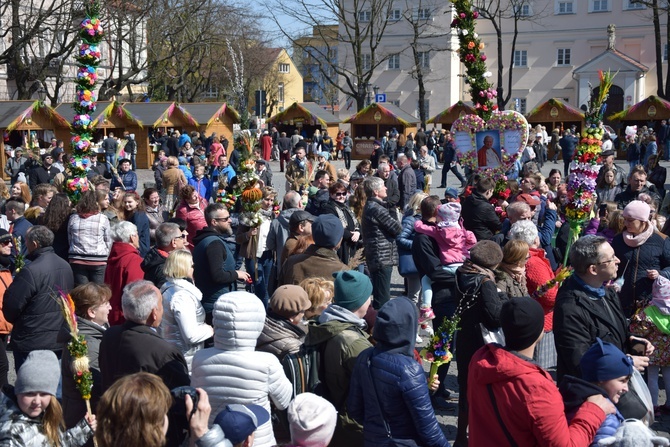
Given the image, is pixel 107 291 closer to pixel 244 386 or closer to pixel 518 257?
pixel 244 386

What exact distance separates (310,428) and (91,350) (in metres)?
2.19

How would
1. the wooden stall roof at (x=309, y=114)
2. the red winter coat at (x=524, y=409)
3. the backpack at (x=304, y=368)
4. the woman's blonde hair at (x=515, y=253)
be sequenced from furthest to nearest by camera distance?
the wooden stall roof at (x=309, y=114) < the woman's blonde hair at (x=515, y=253) < the backpack at (x=304, y=368) < the red winter coat at (x=524, y=409)

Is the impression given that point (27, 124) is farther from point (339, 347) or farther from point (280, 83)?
point (280, 83)

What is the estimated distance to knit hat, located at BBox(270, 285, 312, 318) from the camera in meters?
5.10

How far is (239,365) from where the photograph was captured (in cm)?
444

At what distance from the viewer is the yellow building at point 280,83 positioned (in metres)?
77.4

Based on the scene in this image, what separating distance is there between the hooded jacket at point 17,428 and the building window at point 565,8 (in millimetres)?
A: 57925

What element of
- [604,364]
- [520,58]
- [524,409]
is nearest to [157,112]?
[520,58]

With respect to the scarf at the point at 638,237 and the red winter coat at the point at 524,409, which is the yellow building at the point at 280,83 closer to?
the scarf at the point at 638,237

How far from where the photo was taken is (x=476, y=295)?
18.4 ft

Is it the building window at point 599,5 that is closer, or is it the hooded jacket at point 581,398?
the hooded jacket at point 581,398

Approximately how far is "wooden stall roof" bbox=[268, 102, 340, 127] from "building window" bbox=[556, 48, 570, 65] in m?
22.1

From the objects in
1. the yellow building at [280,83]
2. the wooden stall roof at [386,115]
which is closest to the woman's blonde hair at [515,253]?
the wooden stall roof at [386,115]

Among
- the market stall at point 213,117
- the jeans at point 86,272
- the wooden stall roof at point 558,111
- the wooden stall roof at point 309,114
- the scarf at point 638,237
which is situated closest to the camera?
the scarf at point 638,237
